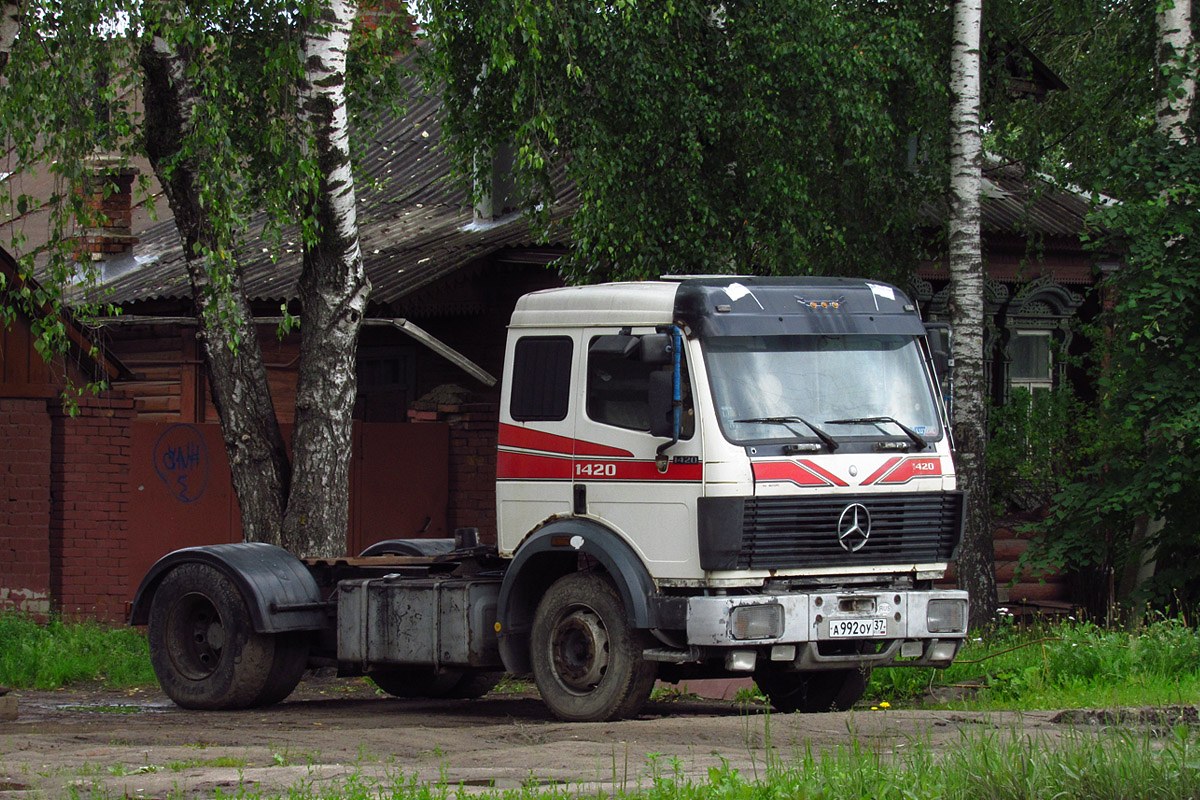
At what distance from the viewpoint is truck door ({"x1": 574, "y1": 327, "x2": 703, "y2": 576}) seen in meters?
8.56

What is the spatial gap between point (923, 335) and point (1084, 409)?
26.7ft

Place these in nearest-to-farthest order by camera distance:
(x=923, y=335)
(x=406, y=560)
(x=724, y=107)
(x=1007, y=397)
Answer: (x=923, y=335)
(x=406, y=560)
(x=724, y=107)
(x=1007, y=397)

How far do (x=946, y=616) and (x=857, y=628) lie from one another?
25.1 inches

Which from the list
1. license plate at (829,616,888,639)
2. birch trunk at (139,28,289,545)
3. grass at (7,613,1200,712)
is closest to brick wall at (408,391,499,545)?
grass at (7,613,1200,712)

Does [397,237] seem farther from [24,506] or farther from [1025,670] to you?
[1025,670]

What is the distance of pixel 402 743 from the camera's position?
8.06 meters

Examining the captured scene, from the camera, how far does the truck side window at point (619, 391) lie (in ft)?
29.1

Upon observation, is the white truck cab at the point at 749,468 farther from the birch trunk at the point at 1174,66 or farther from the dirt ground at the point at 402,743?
the birch trunk at the point at 1174,66

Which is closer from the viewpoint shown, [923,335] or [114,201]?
[923,335]

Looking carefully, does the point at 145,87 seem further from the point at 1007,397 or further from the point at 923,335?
the point at 1007,397

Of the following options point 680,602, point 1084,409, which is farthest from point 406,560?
point 1084,409

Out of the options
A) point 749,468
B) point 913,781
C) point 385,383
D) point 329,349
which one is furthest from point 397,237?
point 913,781

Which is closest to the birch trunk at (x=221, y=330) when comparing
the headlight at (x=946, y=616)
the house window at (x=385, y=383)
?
the headlight at (x=946, y=616)

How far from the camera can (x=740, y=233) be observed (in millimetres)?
13836
